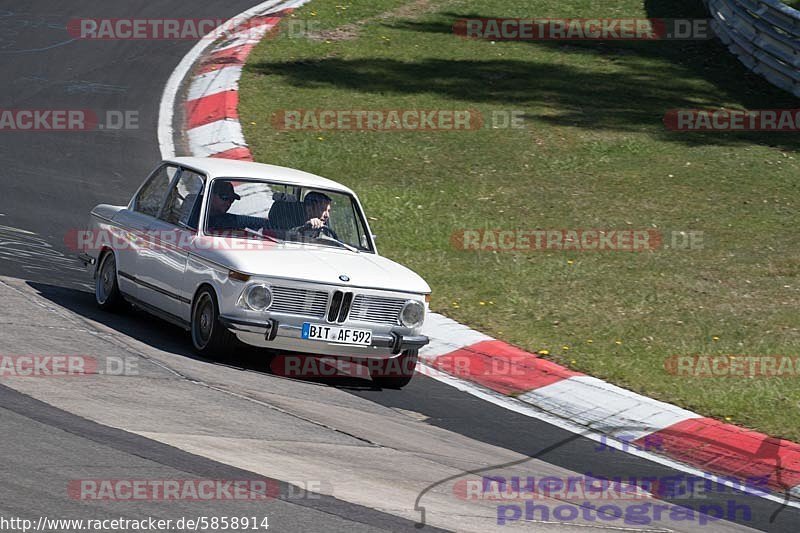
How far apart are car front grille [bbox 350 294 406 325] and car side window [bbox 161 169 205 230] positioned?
5.14 feet

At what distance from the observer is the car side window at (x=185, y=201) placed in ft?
31.5

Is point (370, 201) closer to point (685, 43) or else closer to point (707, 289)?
point (707, 289)

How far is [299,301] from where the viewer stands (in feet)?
28.6

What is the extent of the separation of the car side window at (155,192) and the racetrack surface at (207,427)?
3.09ft

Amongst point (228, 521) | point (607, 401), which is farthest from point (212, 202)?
point (228, 521)

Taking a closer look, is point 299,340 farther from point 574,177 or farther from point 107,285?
point 574,177

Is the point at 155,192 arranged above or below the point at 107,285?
above

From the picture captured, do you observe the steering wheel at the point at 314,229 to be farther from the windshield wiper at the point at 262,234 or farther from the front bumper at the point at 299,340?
the front bumper at the point at 299,340

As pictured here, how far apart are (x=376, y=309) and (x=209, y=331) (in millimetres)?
1250

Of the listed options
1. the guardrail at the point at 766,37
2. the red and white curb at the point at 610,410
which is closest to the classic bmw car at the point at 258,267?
A: the red and white curb at the point at 610,410

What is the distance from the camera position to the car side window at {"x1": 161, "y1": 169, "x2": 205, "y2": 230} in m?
9.61

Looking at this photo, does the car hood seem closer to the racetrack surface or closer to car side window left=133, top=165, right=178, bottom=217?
the racetrack surface

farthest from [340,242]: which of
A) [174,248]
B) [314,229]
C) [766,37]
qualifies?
[766,37]

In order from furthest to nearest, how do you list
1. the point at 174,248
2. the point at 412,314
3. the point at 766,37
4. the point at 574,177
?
the point at 766,37, the point at 574,177, the point at 174,248, the point at 412,314
